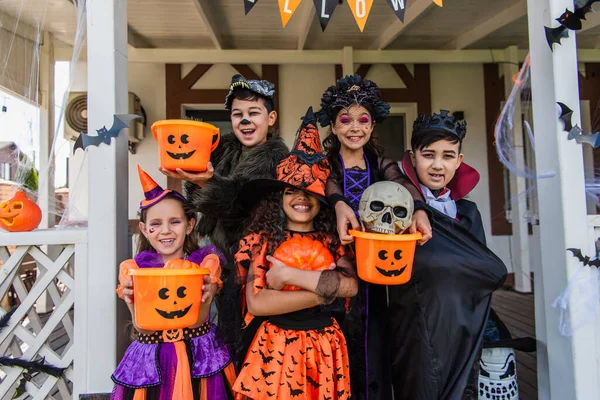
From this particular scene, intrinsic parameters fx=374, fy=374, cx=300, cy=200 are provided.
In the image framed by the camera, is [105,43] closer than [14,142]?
Yes

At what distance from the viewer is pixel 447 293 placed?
1.77 meters

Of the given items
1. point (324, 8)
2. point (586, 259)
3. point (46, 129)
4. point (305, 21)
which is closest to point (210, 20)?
point (305, 21)

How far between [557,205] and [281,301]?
1.50m

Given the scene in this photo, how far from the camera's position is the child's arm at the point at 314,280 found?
1503 mm

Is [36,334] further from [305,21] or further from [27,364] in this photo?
[305,21]

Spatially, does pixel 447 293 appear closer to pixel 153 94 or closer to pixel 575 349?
pixel 575 349

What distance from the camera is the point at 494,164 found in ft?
19.6

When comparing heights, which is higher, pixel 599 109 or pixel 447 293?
pixel 599 109

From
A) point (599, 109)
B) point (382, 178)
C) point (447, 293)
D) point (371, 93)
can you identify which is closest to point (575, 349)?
point (447, 293)

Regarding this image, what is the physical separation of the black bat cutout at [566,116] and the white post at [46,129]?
2.75 metres

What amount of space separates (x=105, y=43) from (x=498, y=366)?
2744 millimetres

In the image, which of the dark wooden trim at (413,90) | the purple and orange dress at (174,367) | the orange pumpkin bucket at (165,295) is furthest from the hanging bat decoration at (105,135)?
the dark wooden trim at (413,90)

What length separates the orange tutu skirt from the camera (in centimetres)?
149

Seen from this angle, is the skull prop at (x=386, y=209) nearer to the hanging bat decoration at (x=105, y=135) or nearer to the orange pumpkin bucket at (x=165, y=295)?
the orange pumpkin bucket at (x=165, y=295)
